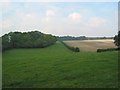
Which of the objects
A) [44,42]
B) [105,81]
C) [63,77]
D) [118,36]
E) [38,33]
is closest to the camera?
[105,81]

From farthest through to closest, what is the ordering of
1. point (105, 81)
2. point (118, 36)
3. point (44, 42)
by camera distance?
1. point (44, 42)
2. point (118, 36)
3. point (105, 81)

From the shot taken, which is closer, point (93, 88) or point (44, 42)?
point (93, 88)

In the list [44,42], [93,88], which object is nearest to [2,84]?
[93,88]

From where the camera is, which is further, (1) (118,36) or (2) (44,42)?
(2) (44,42)

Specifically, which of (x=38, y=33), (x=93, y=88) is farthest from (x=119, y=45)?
(x=93, y=88)

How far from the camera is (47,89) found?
1736 centimetres

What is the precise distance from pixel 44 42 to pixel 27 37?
7096mm

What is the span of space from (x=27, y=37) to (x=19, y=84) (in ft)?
242

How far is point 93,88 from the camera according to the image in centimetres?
1705

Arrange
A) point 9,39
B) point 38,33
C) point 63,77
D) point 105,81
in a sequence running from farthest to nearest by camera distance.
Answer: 1. point 38,33
2. point 9,39
3. point 63,77
4. point 105,81

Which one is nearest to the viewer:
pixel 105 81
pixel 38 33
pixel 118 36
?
pixel 105 81

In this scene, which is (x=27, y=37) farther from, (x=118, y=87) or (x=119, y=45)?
(x=118, y=87)

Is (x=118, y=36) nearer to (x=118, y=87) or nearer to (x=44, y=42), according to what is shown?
(x=44, y=42)

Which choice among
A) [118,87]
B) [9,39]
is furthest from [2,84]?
[9,39]
